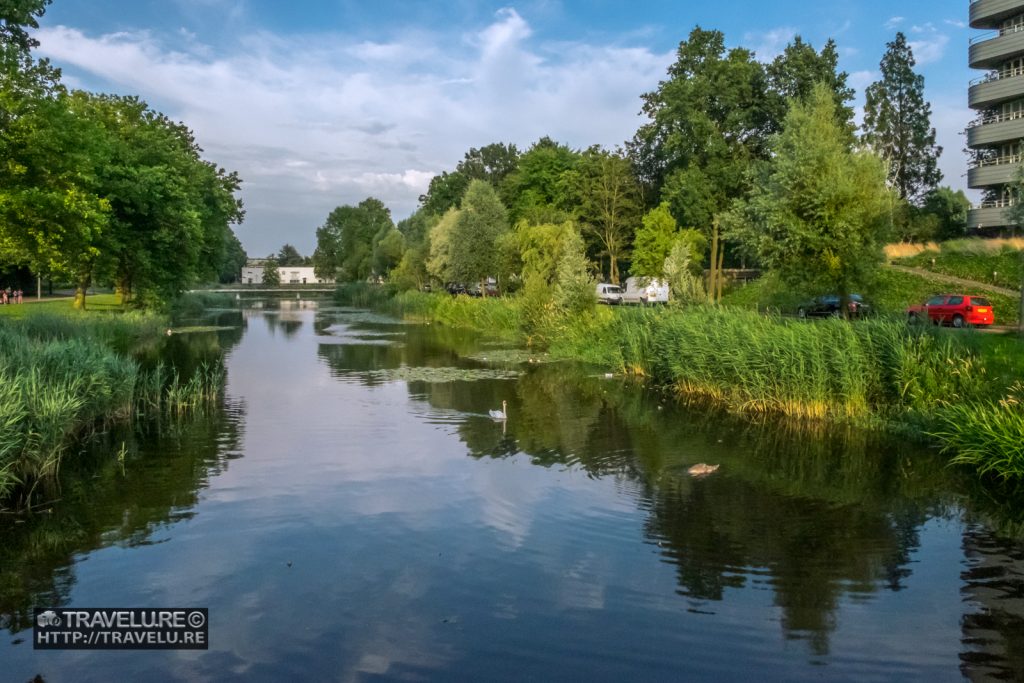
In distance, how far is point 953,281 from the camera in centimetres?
4456

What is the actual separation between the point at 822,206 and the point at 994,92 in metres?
40.0

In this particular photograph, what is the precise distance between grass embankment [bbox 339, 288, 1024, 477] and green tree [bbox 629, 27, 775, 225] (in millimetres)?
32395

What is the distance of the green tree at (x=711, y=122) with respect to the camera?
182ft

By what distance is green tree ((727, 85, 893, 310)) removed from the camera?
25094 millimetres

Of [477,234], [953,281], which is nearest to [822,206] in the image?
[953,281]

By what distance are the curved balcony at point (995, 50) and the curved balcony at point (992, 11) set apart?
5.00 feet

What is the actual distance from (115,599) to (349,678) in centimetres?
347

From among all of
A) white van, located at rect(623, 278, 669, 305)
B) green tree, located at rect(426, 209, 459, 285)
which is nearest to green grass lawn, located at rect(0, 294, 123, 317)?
green tree, located at rect(426, 209, 459, 285)

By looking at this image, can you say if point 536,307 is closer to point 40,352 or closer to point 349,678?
point 40,352

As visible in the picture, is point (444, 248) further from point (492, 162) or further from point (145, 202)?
point (492, 162)

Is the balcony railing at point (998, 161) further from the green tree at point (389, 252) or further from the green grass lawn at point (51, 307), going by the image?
the green grass lawn at point (51, 307)

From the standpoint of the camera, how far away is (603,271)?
7719cm

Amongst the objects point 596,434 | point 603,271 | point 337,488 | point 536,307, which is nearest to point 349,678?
point 337,488

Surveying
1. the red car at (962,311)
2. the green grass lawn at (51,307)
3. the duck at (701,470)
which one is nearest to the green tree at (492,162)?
the green grass lawn at (51,307)
